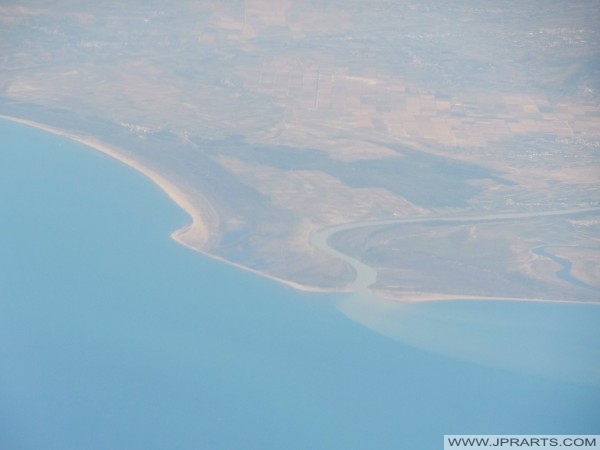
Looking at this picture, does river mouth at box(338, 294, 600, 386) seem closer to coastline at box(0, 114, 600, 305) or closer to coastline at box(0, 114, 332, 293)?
coastline at box(0, 114, 600, 305)

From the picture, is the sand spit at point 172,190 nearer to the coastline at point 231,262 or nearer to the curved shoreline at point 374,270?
the coastline at point 231,262

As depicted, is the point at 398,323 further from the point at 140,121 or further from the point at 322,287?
the point at 140,121

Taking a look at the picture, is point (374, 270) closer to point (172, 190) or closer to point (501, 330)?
point (501, 330)

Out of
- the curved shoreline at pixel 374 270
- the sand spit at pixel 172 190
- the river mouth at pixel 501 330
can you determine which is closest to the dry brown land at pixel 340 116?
the sand spit at pixel 172 190

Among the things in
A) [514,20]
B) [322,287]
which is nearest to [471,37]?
[514,20]

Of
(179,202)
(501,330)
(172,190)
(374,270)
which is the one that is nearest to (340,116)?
(172,190)

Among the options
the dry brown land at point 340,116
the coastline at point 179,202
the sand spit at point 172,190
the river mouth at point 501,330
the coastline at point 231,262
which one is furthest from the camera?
the dry brown land at point 340,116
